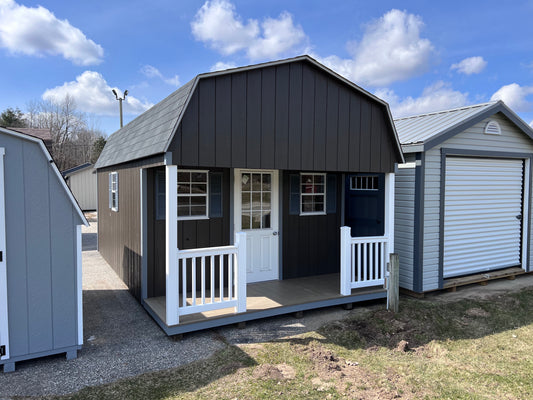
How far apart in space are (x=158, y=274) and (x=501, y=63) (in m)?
17.2

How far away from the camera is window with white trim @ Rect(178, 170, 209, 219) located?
18.0 feet

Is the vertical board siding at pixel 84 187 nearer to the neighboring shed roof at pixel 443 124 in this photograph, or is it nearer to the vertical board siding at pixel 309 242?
the vertical board siding at pixel 309 242

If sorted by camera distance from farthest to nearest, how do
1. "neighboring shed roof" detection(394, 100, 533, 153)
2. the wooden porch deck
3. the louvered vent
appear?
the louvered vent → "neighboring shed roof" detection(394, 100, 533, 153) → the wooden porch deck

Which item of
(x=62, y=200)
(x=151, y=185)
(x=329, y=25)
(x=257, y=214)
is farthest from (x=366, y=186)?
(x=62, y=200)

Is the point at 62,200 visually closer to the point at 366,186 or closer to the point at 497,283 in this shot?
the point at 366,186

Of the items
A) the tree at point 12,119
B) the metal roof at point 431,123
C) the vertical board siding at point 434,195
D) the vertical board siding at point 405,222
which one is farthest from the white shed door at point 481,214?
the tree at point 12,119

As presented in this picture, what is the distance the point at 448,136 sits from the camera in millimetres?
6000

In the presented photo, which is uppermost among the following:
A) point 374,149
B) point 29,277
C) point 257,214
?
point 374,149

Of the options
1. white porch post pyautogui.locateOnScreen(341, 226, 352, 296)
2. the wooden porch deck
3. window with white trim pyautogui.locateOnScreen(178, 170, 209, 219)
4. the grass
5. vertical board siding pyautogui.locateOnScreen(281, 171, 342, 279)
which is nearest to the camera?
the grass

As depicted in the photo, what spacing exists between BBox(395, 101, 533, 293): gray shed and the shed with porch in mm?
625

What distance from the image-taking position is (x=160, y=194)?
5.40m

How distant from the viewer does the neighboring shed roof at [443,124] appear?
5898mm

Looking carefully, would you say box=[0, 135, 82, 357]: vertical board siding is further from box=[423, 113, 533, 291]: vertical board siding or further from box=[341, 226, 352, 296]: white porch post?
box=[423, 113, 533, 291]: vertical board siding

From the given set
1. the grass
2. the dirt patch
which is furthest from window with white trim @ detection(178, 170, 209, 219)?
the dirt patch
